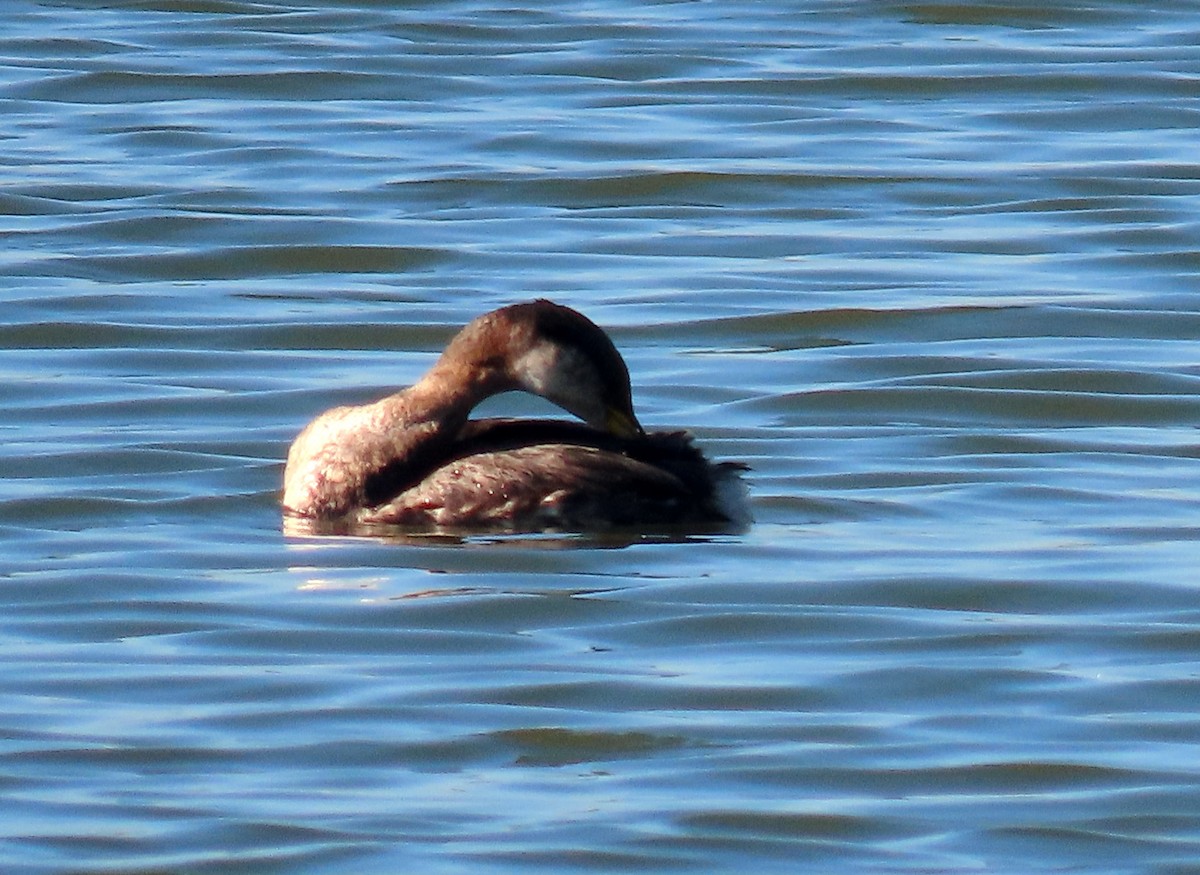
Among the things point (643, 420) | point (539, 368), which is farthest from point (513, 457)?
point (643, 420)

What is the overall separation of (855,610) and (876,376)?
332 cm

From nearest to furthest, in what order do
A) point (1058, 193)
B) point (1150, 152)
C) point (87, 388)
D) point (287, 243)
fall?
point (87, 388) < point (287, 243) < point (1058, 193) < point (1150, 152)

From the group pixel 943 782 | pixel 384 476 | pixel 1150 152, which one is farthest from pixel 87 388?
pixel 1150 152

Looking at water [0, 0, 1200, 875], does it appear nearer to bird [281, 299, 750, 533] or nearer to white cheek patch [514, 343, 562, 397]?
bird [281, 299, 750, 533]

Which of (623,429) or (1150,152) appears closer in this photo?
(623,429)

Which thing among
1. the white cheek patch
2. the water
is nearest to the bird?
the white cheek patch

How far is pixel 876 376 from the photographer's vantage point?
11.2 metres

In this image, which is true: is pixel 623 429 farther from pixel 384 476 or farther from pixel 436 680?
pixel 436 680

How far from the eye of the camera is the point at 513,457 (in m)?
9.05

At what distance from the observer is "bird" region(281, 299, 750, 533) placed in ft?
29.2

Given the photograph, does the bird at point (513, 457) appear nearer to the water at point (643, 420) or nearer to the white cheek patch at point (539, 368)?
the white cheek patch at point (539, 368)

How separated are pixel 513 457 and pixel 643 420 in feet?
4.88

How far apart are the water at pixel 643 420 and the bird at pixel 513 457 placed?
0.21 metres

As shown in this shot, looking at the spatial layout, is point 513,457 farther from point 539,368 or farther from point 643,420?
point 643,420
